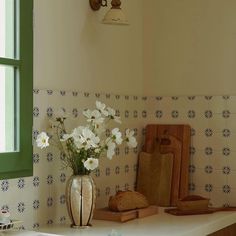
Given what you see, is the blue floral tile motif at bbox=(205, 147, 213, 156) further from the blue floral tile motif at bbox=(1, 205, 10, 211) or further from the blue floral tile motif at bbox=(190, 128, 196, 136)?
the blue floral tile motif at bbox=(1, 205, 10, 211)

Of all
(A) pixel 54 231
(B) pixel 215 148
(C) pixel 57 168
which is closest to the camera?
(A) pixel 54 231

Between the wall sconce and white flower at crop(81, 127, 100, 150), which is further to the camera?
the wall sconce

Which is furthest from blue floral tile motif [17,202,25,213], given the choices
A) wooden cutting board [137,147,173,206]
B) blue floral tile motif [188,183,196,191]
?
blue floral tile motif [188,183,196,191]

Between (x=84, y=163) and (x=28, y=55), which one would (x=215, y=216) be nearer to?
(x=84, y=163)

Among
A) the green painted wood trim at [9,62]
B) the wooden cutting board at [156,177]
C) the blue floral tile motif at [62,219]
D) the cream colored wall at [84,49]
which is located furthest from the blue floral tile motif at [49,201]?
the wooden cutting board at [156,177]

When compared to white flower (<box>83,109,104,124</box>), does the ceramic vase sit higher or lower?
lower

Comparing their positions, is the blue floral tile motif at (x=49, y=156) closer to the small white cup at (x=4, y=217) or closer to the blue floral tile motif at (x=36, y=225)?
the blue floral tile motif at (x=36, y=225)

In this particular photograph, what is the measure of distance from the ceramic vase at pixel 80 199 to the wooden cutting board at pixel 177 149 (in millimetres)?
762

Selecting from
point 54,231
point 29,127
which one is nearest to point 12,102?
point 29,127

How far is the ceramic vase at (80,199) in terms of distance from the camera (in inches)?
96.0

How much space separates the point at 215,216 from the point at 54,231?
0.84m

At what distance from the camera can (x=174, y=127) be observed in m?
3.16

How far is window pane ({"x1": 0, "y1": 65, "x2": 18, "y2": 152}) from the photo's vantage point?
241cm

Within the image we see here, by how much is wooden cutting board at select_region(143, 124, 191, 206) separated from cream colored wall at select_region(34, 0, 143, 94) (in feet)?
0.99
